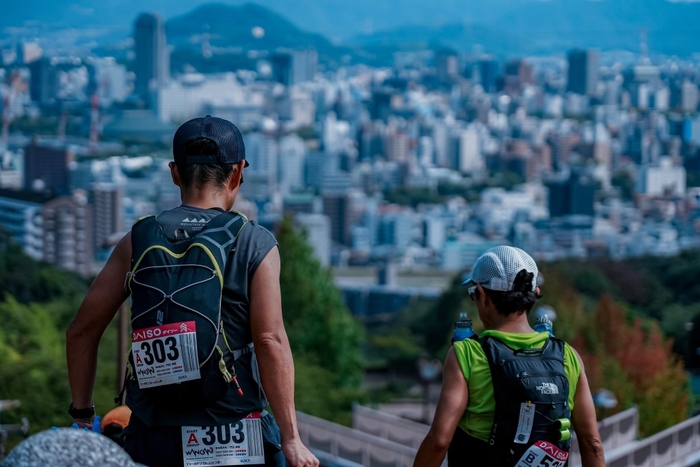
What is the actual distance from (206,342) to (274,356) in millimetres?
102

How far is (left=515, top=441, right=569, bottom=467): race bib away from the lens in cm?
170

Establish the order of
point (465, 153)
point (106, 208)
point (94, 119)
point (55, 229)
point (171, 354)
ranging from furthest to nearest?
1. point (465, 153)
2. point (94, 119)
3. point (106, 208)
4. point (55, 229)
5. point (171, 354)

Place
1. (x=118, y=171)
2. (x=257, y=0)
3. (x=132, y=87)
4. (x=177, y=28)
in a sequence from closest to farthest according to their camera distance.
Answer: (x=118, y=171), (x=132, y=87), (x=177, y=28), (x=257, y=0)

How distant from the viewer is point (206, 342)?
1602 mm

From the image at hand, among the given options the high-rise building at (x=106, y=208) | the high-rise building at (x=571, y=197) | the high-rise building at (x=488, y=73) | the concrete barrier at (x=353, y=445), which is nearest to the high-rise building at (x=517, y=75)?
the high-rise building at (x=488, y=73)

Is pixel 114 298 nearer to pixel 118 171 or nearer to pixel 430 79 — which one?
pixel 118 171

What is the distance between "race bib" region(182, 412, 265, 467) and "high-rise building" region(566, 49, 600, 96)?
147 m

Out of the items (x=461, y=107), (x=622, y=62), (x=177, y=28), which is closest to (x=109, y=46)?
(x=177, y=28)

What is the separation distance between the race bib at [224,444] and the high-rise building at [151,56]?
12997cm

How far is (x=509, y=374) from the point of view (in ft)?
5.57

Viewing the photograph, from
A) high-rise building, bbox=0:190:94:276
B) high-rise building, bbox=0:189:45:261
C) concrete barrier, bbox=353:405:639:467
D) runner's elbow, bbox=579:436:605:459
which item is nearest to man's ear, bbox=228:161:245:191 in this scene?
runner's elbow, bbox=579:436:605:459

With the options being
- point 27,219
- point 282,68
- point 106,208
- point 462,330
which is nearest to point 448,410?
point 462,330

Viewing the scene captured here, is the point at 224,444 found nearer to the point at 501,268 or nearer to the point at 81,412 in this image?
the point at 81,412

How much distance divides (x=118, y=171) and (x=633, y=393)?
8476 centimetres
